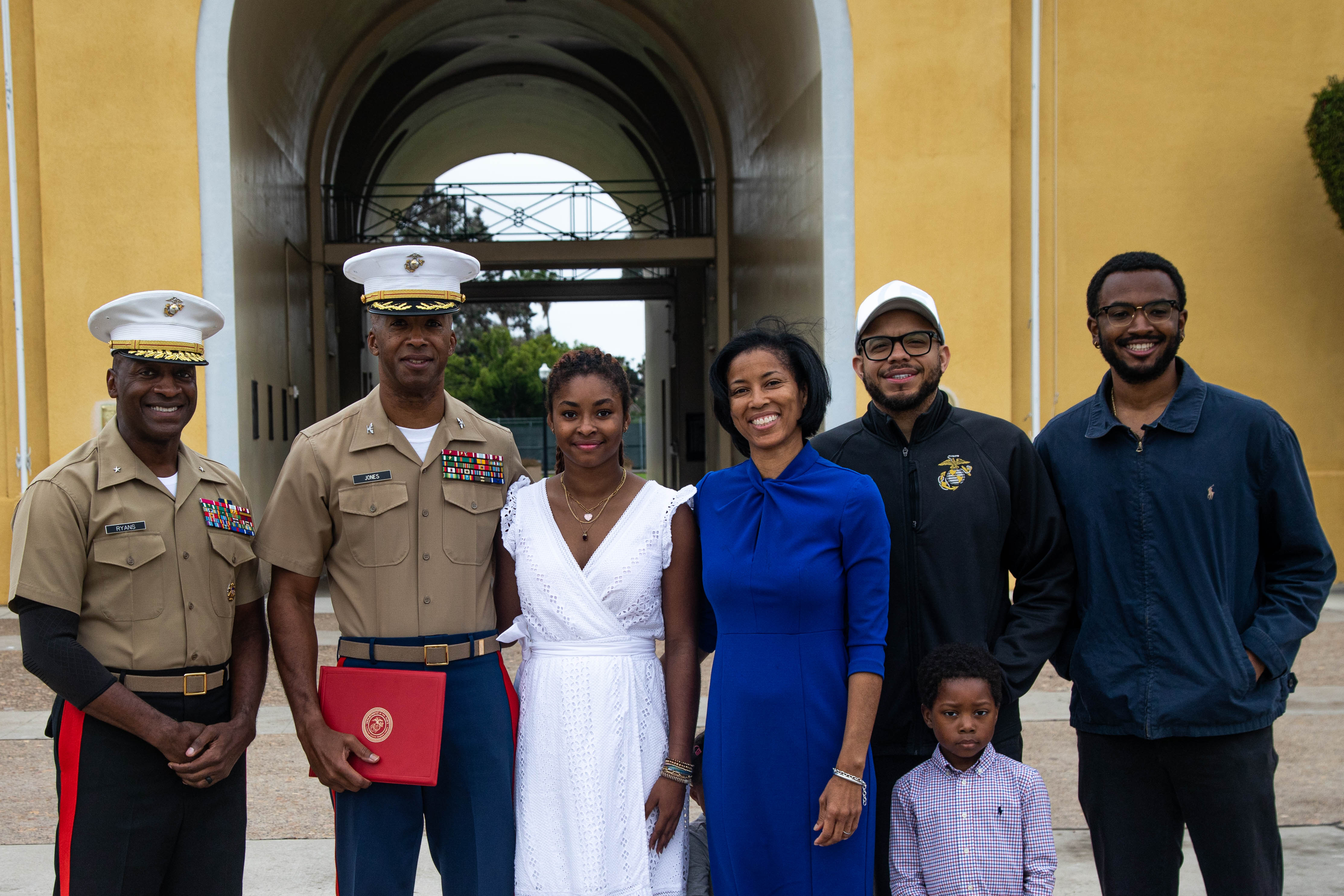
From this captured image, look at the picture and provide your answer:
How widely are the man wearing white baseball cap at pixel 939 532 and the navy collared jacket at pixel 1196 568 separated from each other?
129 millimetres

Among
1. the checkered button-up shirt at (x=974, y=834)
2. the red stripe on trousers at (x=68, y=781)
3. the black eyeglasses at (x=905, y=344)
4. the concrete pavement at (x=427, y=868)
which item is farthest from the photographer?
the concrete pavement at (x=427, y=868)

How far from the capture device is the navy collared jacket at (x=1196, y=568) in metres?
2.91

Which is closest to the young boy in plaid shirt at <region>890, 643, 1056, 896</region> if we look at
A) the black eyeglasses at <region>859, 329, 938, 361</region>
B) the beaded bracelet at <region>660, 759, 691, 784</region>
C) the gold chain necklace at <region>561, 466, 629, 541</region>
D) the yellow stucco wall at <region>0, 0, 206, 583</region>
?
the beaded bracelet at <region>660, 759, 691, 784</region>

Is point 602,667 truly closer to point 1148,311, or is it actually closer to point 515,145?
point 1148,311

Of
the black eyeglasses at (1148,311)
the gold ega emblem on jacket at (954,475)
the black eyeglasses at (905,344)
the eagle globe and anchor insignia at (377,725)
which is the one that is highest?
the black eyeglasses at (1148,311)

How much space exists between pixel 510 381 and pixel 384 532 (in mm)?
42454

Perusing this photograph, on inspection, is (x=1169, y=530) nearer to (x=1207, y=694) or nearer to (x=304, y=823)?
(x=1207, y=694)

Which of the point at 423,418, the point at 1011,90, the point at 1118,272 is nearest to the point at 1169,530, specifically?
the point at 1118,272

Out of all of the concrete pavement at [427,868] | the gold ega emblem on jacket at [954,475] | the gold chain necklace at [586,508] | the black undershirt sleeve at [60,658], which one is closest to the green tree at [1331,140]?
the concrete pavement at [427,868]

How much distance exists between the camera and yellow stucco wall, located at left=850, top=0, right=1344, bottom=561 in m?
9.52

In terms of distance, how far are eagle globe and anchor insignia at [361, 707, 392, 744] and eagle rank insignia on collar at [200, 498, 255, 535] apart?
0.63 m

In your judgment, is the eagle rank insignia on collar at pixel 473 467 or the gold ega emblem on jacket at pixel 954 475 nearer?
the gold ega emblem on jacket at pixel 954 475

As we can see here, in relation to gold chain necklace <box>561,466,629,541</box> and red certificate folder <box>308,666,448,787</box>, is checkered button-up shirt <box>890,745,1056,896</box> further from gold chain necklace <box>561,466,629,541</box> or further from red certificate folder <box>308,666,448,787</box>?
red certificate folder <box>308,666,448,787</box>

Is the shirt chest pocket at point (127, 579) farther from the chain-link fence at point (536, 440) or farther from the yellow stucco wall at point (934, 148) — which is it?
the chain-link fence at point (536, 440)
